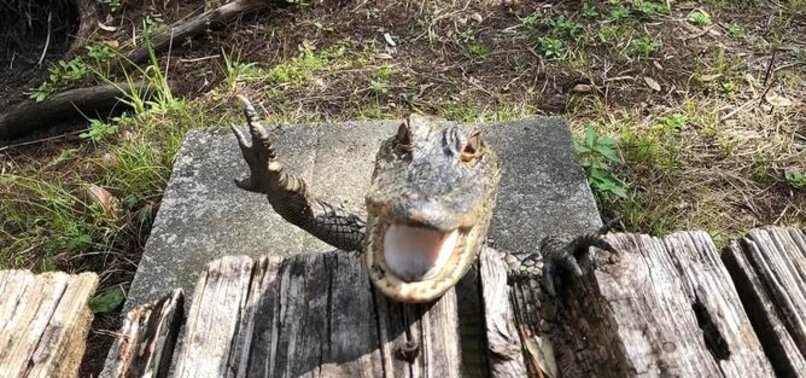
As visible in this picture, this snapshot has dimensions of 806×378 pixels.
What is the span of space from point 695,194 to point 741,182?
0.26 m

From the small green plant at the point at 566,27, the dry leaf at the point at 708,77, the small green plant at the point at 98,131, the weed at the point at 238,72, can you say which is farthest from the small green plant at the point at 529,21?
the small green plant at the point at 98,131

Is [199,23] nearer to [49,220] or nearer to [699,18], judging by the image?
[49,220]

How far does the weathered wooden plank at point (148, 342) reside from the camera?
67.4 inches

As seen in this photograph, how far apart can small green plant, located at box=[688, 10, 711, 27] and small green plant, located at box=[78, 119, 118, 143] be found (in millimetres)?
3416

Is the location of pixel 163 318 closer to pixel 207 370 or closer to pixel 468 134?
pixel 207 370

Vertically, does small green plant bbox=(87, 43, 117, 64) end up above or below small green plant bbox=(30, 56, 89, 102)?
above

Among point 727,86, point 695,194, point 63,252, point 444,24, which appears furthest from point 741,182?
point 63,252

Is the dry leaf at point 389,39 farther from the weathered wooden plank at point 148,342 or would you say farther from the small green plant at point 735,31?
the weathered wooden plank at point 148,342

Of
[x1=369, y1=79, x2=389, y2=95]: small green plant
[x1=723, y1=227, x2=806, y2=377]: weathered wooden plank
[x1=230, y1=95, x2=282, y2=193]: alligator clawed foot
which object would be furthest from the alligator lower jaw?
[x1=369, y1=79, x2=389, y2=95]: small green plant

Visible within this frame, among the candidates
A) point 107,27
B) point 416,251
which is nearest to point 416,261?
point 416,251

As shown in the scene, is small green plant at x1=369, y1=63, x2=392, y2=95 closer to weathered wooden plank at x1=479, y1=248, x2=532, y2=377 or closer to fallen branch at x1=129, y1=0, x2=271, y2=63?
fallen branch at x1=129, y1=0, x2=271, y2=63

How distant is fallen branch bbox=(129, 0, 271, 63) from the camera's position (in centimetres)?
479

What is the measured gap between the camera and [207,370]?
159cm

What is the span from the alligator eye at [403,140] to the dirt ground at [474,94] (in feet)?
5.50
